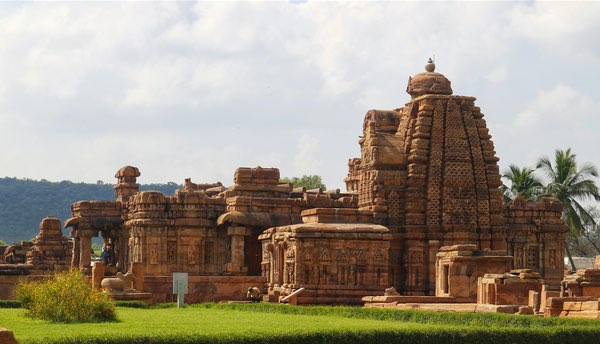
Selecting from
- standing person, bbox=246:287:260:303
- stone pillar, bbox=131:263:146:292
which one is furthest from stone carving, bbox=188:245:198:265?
standing person, bbox=246:287:260:303

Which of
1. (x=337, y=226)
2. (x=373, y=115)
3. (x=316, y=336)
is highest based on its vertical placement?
(x=373, y=115)

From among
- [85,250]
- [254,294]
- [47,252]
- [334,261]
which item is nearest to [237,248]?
[334,261]

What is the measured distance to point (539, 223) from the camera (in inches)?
2041

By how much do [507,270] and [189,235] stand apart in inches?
570

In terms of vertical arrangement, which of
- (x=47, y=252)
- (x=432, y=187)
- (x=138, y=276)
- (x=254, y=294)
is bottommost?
(x=254, y=294)

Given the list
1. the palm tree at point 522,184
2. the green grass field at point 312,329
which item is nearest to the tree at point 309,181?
the palm tree at point 522,184

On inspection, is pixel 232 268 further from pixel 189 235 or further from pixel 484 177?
pixel 484 177

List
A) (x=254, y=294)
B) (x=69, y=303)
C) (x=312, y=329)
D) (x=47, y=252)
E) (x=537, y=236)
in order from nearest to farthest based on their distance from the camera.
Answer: (x=312, y=329)
(x=69, y=303)
(x=254, y=294)
(x=537, y=236)
(x=47, y=252)

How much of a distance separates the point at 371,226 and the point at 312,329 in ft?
66.3

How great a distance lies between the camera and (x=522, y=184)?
6738 centimetres

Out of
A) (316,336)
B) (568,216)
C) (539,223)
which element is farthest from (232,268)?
(316,336)

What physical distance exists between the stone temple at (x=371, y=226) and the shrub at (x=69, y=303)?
10.6m

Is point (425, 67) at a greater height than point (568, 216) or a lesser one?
greater

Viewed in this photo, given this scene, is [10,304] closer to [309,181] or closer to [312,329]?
[312,329]
